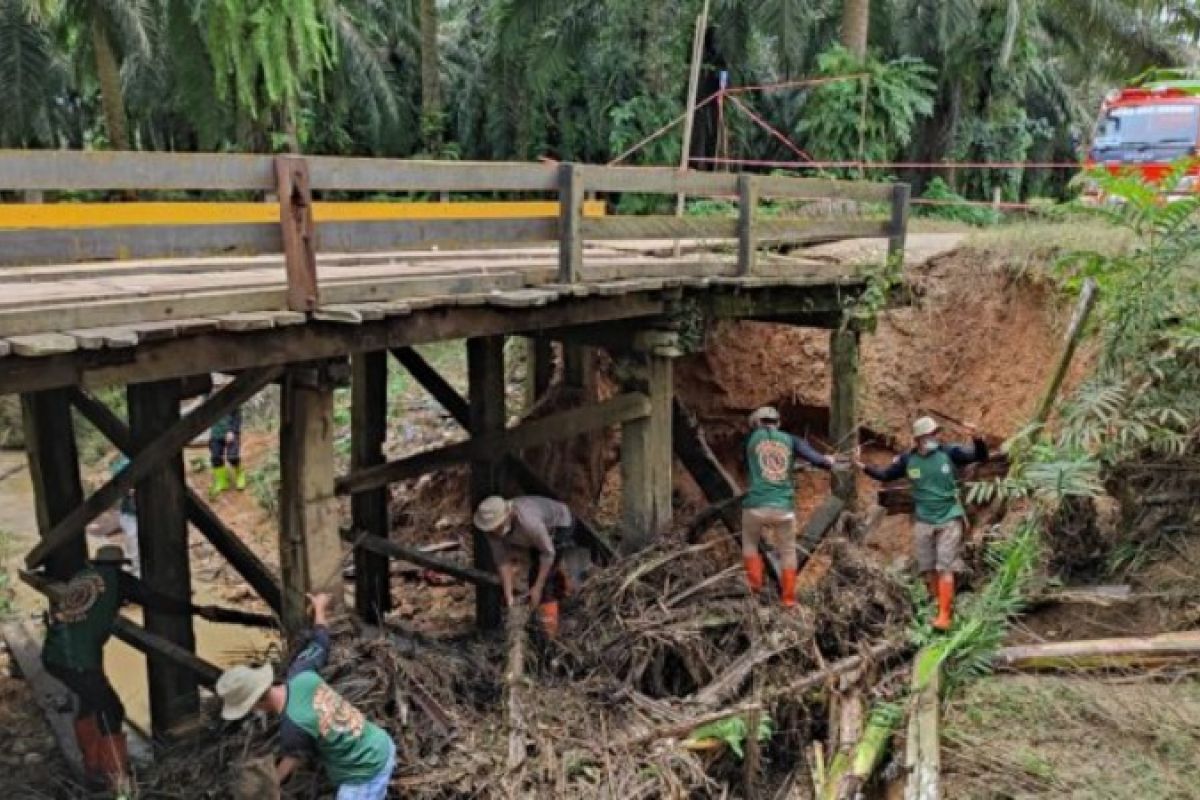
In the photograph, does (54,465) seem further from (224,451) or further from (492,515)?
(224,451)

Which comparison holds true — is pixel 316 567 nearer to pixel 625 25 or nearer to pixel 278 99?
pixel 278 99

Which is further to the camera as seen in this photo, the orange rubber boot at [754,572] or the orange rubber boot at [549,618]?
the orange rubber boot at [754,572]

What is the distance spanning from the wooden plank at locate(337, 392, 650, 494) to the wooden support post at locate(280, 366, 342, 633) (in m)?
1.00

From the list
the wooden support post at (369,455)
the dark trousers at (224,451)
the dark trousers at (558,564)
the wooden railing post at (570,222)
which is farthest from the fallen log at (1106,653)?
the dark trousers at (224,451)

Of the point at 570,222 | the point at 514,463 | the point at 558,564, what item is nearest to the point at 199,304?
the point at 570,222

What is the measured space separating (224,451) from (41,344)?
8.83 m

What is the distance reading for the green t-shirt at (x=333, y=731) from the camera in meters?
4.16

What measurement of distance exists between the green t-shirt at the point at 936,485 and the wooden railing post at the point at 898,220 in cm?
182

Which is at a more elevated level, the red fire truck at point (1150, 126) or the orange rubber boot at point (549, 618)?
the red fire truck at point (1150, 126)

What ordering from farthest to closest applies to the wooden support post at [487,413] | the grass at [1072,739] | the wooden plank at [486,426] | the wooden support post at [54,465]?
1. the wooden support post at [487,413]
2. the wooden plank at [486,426]
3. the wooden support post at [54,465]
4. the grass at [1072,739]

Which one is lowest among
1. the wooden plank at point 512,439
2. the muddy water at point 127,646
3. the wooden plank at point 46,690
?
the muddy water at point 127,646

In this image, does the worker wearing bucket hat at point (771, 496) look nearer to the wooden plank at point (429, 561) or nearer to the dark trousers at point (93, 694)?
the wooden plank at point (429, 561)

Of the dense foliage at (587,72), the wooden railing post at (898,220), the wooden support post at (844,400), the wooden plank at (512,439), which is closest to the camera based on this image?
the wooden plank at (512,439)

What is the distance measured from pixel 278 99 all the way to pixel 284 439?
33.1 ft
